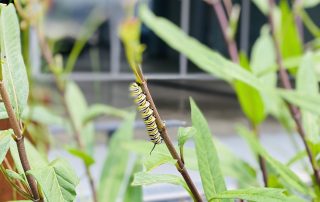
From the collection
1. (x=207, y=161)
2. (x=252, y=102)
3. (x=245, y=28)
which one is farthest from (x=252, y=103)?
(x=245, y=28)

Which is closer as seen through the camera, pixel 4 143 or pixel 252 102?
pixel 4 143

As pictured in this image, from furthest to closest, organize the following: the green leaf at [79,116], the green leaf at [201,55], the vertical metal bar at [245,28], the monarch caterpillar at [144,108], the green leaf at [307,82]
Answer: the vertical metal bar at [245,28] → the green leaf at [79,116] → the green leaf at [307,82] → the green leaf at [201,55] → the monarch caterpillar at [144,108]

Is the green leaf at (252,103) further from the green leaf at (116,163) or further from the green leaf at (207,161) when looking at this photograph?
the green leaf at (207,161)

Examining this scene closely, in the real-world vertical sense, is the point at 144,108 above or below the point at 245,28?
below

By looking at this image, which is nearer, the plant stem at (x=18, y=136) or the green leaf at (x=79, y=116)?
the plant stem at (x=18, y=136)

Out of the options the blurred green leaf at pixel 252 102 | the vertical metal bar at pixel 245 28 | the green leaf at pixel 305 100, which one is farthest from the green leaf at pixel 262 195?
the vertical metal bar at pixel 245 28

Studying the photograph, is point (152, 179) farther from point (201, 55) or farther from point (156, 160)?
point (201, 55)

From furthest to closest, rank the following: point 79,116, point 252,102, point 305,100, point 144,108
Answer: point 79,116 → point 252,102 → point 305,100 → point 144,108

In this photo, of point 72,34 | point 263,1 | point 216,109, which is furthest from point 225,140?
point 263,1
